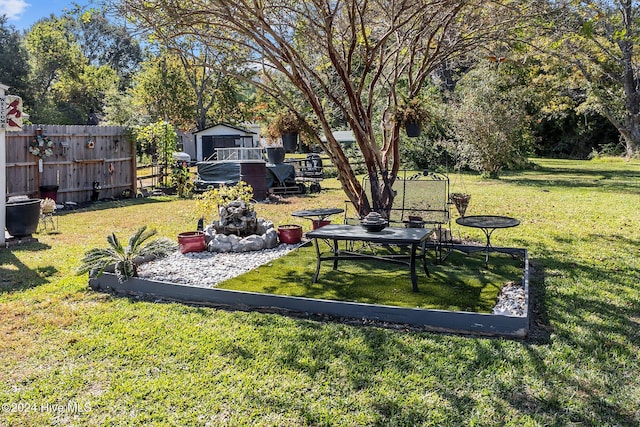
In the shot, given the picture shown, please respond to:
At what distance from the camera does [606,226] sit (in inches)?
332

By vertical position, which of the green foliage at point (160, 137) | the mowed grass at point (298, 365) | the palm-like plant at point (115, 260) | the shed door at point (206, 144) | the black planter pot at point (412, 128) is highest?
the shed door at point (206, 144)

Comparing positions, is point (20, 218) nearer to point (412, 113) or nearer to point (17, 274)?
point (17, 274)

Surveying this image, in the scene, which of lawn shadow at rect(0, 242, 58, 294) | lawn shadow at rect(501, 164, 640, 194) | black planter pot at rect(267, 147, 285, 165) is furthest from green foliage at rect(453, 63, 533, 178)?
lawn shadow at rect(0, 242, 58, 294)

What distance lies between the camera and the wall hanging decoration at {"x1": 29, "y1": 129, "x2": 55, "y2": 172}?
11.0 meters

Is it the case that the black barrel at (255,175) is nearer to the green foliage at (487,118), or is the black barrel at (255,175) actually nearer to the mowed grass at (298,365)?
the mowed grass at (298,365)

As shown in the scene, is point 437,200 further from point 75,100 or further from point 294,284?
point 75,100

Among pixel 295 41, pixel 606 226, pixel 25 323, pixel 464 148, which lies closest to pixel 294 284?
pixel 25 323

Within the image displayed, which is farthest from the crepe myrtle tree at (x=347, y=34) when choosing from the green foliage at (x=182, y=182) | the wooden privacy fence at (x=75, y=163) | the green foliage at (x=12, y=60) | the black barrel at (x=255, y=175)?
the green foliage at (x=12, y=60)

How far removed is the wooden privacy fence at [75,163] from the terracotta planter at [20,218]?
13.0 feet

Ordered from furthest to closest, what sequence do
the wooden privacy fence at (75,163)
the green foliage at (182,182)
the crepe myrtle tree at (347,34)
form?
the green foliage at (182,182)
the wooden privacy fence at (75,163)
the crepe myrtle tree at (347,34)

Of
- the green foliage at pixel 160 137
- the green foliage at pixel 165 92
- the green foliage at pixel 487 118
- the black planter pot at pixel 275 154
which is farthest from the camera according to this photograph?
the green foliage at pixel 165 92

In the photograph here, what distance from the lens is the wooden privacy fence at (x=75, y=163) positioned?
10797mm

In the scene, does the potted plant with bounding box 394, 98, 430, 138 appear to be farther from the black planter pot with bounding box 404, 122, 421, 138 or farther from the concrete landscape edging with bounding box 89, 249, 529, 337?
the concrete landscape edging with bounding box 89, 249, 529, 337

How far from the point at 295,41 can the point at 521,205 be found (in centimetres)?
640
